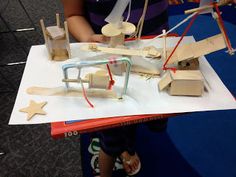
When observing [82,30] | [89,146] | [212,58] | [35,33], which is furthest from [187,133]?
[35,33]

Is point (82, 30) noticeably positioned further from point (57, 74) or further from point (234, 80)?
point (234, 80)

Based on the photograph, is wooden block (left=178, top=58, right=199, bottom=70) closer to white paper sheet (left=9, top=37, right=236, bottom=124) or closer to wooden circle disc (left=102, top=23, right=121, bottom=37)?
white paper sheet (left=9, top=37, right=236, bottom=124)

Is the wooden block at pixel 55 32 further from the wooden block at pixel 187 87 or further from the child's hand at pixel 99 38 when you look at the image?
the wooden block at pixel 187 87

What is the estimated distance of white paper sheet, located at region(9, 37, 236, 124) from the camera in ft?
1.69

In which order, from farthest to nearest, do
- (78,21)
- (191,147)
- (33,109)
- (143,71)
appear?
1. (191,147)
2. (78,21)
3. (143,71)
4. (33,109)

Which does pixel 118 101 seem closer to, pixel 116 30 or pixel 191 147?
pixel 116 30

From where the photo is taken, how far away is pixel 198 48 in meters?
0.57

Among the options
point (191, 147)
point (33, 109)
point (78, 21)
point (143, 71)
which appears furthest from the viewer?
point (191, 147)

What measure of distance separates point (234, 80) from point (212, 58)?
18 cm

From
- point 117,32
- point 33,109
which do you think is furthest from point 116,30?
point 33,109

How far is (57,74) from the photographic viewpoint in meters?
0.60

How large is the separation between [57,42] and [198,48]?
0.96ft

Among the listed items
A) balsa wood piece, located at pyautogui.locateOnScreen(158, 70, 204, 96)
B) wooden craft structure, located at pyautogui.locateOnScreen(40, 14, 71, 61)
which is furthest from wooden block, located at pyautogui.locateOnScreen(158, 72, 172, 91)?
wooden craft structure, located at pyautogui.locateOnScreen(40, 14, 71, 61)

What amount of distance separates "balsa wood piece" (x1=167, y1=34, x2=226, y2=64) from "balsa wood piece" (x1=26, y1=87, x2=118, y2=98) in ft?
0.49
